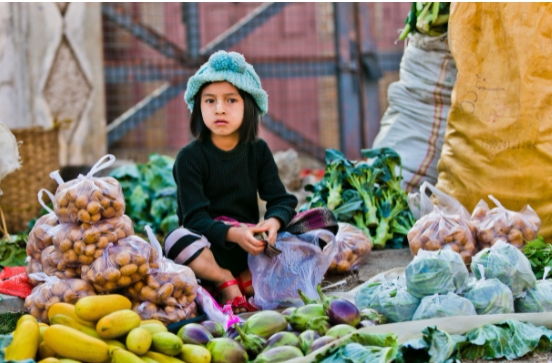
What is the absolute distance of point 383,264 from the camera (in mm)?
4086

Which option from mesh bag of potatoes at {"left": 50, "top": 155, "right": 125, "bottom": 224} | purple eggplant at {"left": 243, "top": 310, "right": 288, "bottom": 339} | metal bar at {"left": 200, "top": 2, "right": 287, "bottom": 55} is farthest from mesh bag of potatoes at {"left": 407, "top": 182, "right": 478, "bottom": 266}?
metal bar at {"left": 200, "top": 2, "right": 287, "bottom": 55}

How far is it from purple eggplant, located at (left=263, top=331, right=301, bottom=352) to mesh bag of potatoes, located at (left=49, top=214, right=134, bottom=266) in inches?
32.4

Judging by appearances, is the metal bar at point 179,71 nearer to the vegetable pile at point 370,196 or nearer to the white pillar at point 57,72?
the white pillar at point 57,72

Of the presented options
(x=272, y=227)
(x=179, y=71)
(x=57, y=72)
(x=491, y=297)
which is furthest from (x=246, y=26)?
(x=491, y=297)

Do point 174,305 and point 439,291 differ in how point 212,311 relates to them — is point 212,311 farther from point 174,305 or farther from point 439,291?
point 439,291

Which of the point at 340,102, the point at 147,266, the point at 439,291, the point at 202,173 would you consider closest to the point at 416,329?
the point at 439,291

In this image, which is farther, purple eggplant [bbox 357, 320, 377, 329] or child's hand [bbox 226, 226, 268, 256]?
child's hand [bbox 226, 226, 268, 256]

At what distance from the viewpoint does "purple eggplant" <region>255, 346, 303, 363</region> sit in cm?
234

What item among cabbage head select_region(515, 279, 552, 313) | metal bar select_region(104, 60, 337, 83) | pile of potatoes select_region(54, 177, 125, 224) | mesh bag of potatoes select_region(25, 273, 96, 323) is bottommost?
cabbage head select_region(515, 279, 552, 313)

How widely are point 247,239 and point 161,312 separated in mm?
531

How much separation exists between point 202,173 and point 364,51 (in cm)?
468

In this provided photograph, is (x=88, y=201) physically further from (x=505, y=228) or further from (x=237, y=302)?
(x=505, y=228)

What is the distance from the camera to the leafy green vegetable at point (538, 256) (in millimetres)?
3373

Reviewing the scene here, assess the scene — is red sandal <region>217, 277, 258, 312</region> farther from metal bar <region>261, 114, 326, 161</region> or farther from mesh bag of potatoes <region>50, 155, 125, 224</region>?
metal bar <region>261, 114, 326, 161</region>
